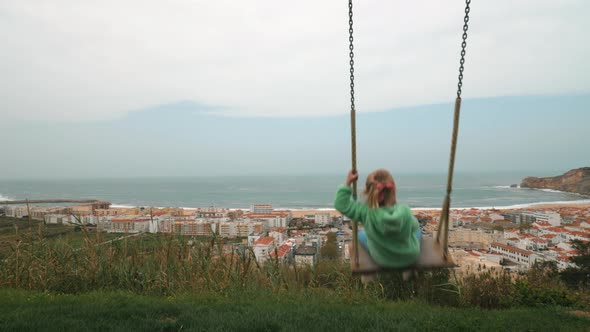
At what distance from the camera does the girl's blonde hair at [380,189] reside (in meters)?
2.95

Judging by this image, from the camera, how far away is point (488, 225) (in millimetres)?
29703

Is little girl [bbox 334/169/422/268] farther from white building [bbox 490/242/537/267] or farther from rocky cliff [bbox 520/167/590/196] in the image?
rocky cliff [bbox 520/167/590/196]

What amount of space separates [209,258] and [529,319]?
12.1 ft

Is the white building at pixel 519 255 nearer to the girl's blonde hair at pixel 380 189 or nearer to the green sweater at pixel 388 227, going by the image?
the green sweater at pixel 388 227

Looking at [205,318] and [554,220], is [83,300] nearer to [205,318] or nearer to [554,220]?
[205,318]

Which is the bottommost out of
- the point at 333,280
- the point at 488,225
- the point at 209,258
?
the point at 488,225

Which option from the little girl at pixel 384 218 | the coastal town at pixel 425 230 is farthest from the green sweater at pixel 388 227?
the coastal town at pixel 425 230

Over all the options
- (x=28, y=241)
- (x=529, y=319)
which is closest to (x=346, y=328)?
(x=529, y=319)

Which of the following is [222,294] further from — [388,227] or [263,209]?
[263,209]

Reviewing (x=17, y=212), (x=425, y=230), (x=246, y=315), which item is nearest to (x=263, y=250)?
(x=246, y=315)

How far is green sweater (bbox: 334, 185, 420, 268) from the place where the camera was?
2869mm

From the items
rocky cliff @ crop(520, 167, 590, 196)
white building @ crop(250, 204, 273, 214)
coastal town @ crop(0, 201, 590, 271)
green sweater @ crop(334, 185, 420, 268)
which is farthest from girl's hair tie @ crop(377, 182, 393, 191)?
rocky cliff @ crop(520, 167, 590, 196)

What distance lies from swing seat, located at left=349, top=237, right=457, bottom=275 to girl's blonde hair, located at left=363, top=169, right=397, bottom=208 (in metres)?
0.49

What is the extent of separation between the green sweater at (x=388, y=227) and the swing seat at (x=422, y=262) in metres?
0.06
